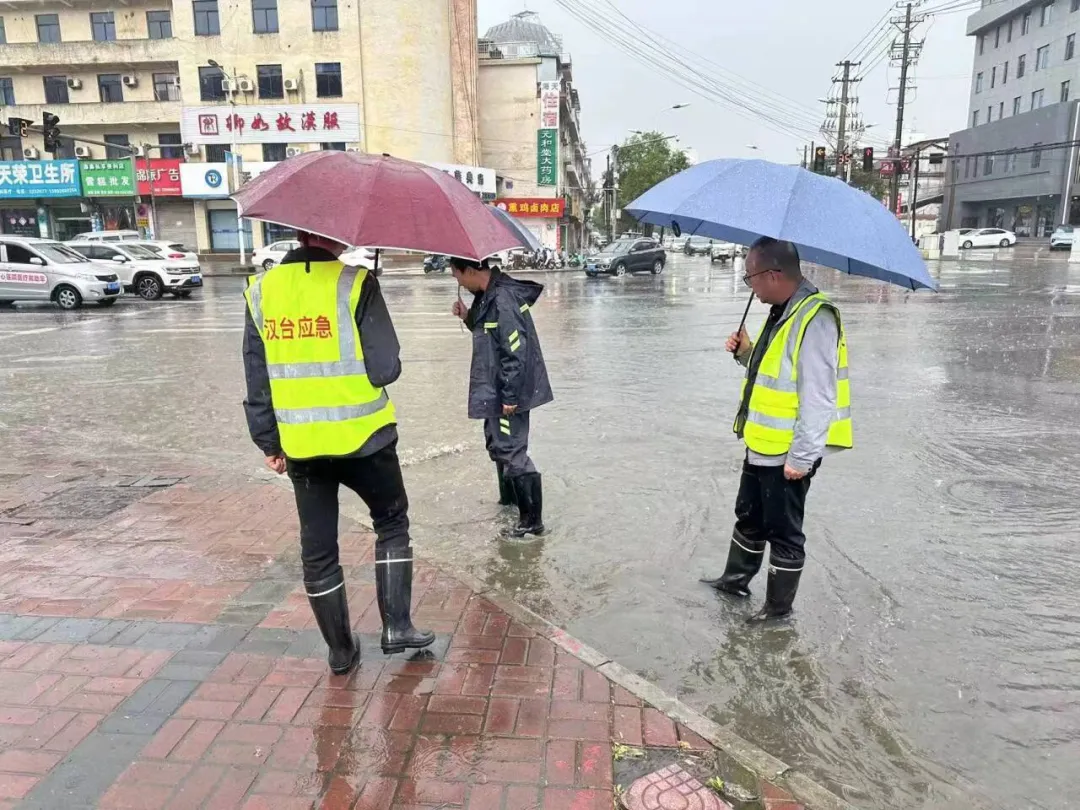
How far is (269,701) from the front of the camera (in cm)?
296

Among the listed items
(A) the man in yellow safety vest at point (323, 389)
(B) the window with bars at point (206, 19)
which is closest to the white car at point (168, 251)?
(B) the window with bars at point (206, 19)

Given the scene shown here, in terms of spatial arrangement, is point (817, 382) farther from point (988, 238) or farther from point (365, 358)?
point (988, 238)

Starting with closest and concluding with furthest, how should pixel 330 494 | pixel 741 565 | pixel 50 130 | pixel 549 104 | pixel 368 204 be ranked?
1. pixel 368 204
2. pixel 330 494
3. pixel 741 565
4. pixel 50 130
5. pixel 549 104

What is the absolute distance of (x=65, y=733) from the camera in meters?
2.76

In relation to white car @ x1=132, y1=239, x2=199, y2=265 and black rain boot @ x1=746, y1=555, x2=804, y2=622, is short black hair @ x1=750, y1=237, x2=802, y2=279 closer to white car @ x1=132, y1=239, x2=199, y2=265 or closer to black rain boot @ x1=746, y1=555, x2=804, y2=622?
black rain boot @ x1=746, y1=555, x2=804, y2=622

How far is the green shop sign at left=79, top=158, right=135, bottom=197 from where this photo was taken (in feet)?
126

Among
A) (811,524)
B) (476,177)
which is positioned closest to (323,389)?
(811,524)

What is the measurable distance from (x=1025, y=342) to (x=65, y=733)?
44.8 feet

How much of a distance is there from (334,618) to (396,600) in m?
0.26

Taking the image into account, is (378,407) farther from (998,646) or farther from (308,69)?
(308,69)

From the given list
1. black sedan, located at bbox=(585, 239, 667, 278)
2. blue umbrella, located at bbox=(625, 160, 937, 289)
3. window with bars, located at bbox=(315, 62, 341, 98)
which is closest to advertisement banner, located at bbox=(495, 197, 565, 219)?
window with bars, located at bbox=(315, 62, 341, 98)

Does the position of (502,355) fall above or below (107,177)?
below

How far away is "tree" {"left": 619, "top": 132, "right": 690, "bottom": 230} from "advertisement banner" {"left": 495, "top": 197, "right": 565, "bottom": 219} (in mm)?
23714

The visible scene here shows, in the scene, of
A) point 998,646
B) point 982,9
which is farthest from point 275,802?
point 982,9
